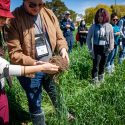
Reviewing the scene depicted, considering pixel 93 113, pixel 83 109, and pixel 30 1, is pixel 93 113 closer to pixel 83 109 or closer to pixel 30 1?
pixel 83 109

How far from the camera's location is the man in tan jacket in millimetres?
3592

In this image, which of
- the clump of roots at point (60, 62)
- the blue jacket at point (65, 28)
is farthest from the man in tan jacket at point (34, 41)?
the blue jacket at point (65, 28)

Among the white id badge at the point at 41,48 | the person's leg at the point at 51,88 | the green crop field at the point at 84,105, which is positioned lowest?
the green crop field at the point at 84,105

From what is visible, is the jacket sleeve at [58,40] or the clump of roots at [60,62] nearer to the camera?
the clump of roots at [60,62]

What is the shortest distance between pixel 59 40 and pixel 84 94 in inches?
46.9

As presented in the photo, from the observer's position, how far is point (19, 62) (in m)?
3.58

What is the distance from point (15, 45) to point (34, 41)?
205 millimetres

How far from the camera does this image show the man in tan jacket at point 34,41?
3592mm

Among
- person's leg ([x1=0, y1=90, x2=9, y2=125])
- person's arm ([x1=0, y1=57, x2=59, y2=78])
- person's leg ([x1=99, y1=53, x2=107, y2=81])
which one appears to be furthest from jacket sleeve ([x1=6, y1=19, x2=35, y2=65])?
person's leg ([x1=99, y1=53, x2=107, y2=81])

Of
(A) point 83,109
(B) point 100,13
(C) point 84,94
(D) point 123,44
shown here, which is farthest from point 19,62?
(D) point 123,44

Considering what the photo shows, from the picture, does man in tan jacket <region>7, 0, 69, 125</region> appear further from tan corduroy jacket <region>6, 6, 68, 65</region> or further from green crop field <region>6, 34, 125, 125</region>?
green crop field <region>6, 34, 125, 125</region>

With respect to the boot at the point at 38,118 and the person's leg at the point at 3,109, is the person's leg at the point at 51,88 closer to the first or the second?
the boot at the point at 38,118

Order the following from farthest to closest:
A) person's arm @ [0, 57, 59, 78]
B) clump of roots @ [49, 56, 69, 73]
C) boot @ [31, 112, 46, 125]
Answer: boot @ [31, 112, 46, 125] < clump of roots @ [49, 56, 69, 73] < person's arm @ [0, 57, 59, 78]

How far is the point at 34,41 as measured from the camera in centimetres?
367
